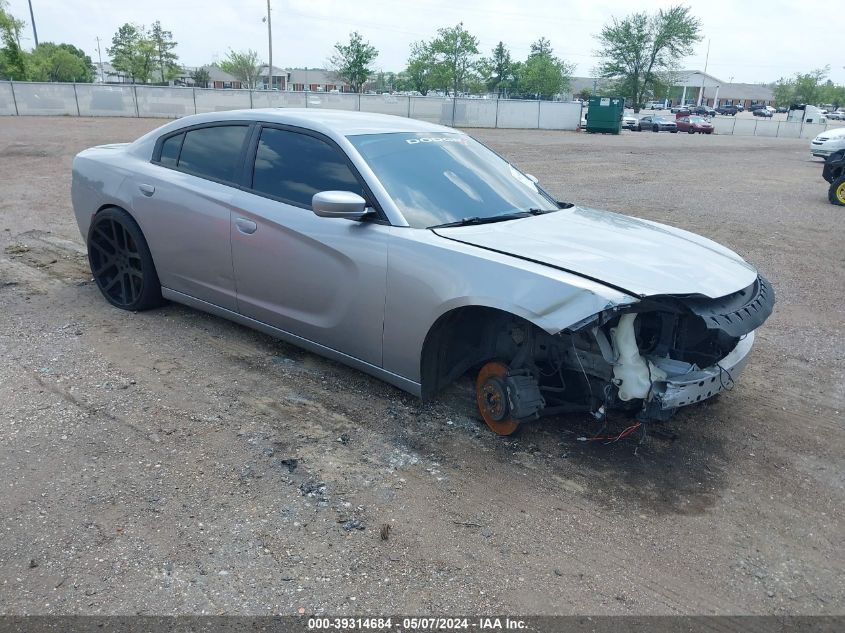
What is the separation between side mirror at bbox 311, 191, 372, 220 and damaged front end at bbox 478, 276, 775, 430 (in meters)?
1.06

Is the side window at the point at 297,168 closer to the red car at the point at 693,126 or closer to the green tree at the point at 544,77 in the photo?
the red car at the point at 693,126

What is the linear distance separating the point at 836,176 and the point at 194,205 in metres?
12.8

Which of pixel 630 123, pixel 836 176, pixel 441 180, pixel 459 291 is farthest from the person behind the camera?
pixel 630 123

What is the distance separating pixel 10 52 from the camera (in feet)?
156

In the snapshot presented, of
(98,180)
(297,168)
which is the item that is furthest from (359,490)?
(98,180)

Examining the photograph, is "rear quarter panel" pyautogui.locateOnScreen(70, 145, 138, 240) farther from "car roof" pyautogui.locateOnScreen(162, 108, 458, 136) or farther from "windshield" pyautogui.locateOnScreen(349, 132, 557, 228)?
"windshield" pyautogui.locateOnScreen(349, 132, 557, 228)

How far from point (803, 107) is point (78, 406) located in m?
57.4

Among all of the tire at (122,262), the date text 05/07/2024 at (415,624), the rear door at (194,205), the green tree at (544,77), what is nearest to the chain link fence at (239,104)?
the tire at (122,262)

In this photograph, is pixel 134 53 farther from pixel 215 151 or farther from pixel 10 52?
pixel 215 151

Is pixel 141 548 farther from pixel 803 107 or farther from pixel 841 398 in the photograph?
pixel 803 107

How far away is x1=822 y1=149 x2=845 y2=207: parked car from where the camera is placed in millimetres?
12375

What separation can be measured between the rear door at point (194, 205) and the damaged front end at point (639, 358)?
2030 millimetres

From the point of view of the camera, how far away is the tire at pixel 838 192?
12.4 meters

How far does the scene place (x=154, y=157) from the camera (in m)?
5.02
